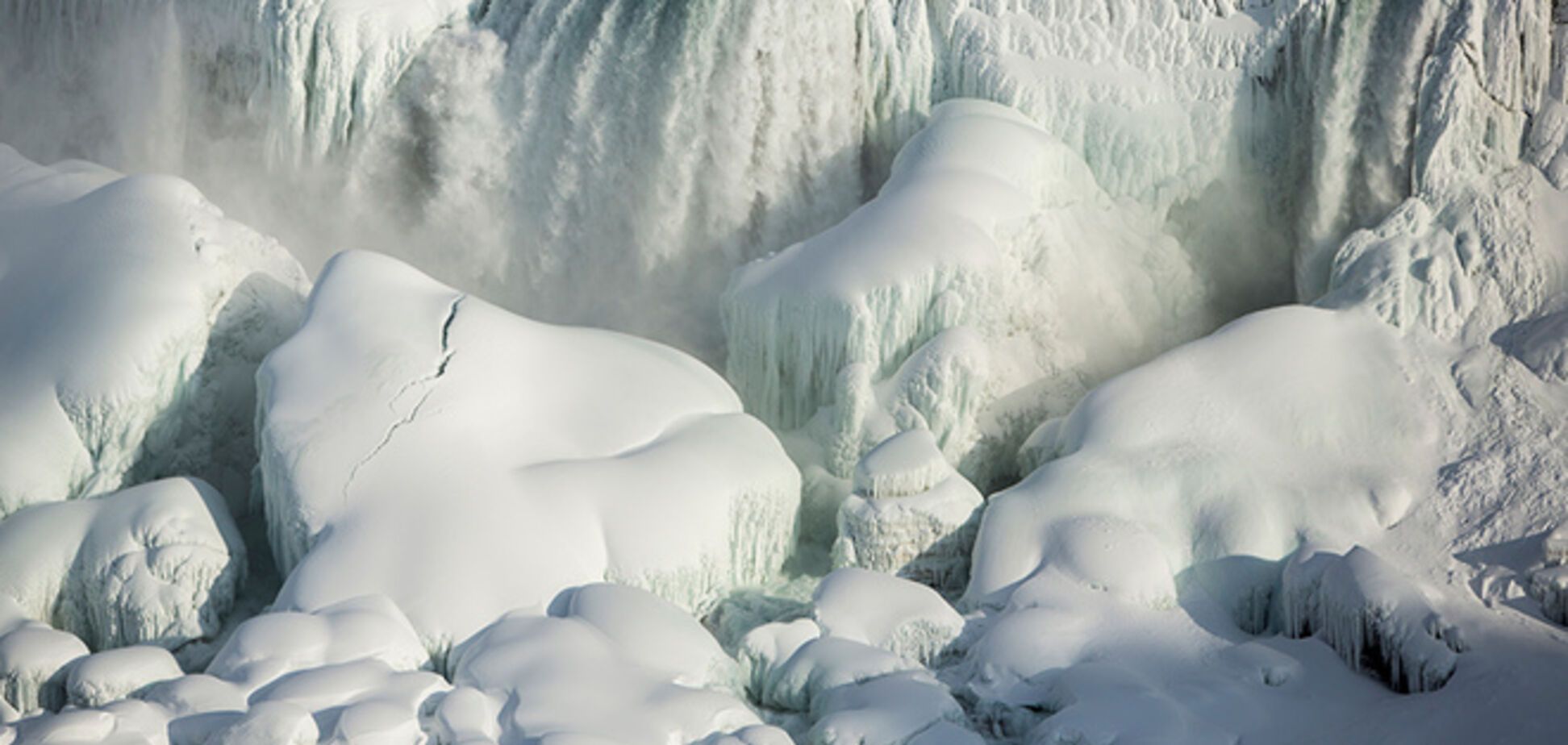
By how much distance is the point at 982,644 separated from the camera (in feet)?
20.6

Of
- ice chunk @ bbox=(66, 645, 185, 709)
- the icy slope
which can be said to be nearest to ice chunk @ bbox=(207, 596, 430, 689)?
ice chunk @ bbox=(66, 645, 185, 709)

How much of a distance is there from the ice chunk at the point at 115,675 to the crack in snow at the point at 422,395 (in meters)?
0.90

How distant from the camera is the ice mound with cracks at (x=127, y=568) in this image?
6.59 meters

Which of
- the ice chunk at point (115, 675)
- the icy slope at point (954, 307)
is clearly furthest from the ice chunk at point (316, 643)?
the icy slope at point (954, 307)

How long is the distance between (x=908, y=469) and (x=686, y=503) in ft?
2.84

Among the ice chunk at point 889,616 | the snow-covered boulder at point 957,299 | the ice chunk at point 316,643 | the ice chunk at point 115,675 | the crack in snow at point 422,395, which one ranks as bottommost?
the ice chunk at point 115,675

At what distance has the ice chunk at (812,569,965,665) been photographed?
6355 millimetres

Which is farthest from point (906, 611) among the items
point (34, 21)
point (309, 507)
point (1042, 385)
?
point (34, 21)

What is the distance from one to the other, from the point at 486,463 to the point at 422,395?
16.1 inches

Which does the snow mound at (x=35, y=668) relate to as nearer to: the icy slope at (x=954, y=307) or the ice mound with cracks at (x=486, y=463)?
the ice mound with cracks at (x=486, y=463)

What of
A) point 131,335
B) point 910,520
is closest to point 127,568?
point 131,335

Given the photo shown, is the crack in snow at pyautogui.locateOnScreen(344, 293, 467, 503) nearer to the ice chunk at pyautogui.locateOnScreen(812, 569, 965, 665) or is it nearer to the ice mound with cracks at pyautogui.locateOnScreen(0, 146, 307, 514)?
the ice mound with cracks at pyautogui.locateOnScreen(0, 146, 307, 514)

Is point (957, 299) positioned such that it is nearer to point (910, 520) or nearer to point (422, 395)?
point (910, 520)

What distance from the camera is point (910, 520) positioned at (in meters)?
6.93
